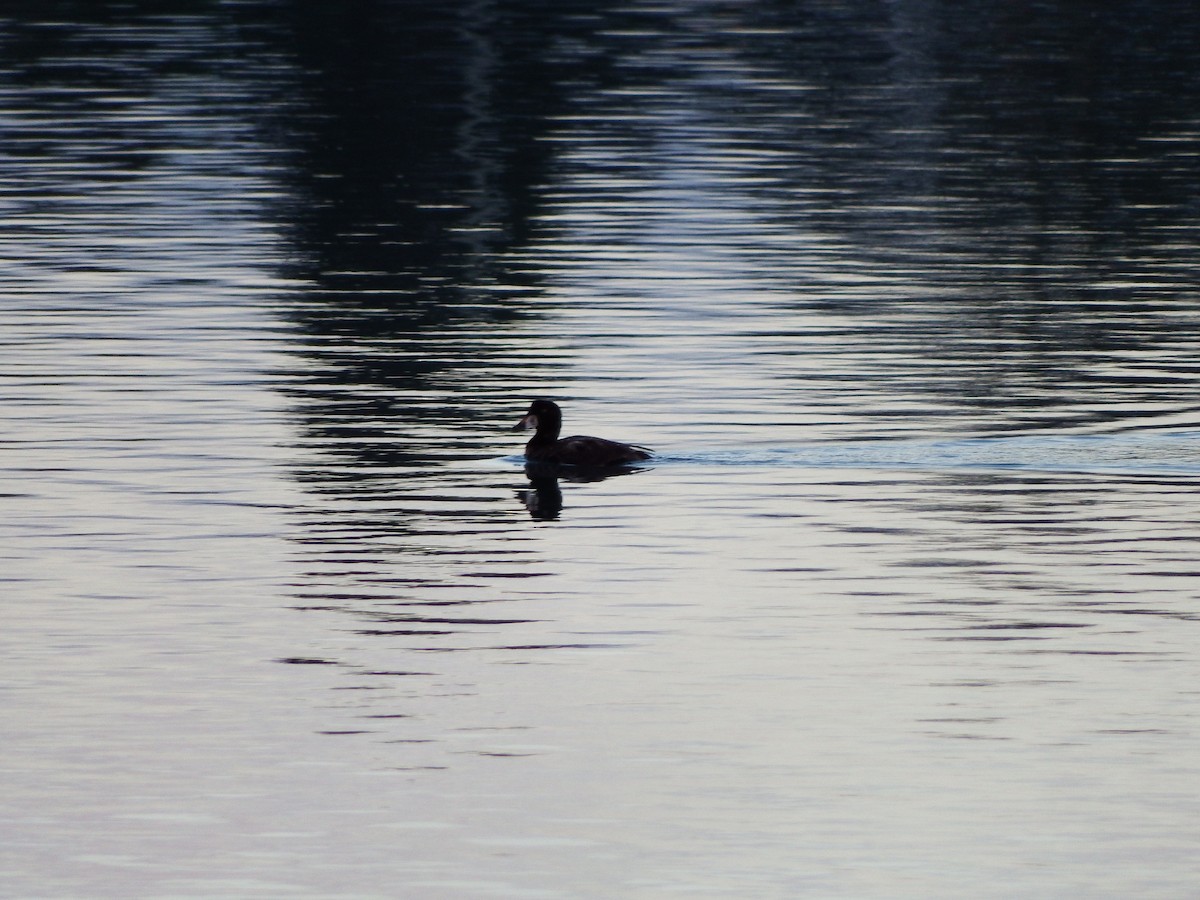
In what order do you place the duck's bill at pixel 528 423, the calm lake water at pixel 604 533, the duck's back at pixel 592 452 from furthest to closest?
the duck's bill at pixel 528 423 < the duck's back at pixel 592 452 < the calm lake water at pixel 604 533

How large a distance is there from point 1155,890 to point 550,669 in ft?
14.7

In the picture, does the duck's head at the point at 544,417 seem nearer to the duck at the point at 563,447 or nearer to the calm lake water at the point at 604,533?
the duck at the point at 563,447

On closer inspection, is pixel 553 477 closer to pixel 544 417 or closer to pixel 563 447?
pixel 563 447

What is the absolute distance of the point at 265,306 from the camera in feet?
107

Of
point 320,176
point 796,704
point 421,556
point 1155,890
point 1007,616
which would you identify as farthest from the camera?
point 320,176

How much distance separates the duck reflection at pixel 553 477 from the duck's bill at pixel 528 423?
349 millimetres

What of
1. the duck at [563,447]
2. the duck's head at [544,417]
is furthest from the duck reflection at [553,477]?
the duck's head at [544,417]

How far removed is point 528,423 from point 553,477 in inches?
33.9

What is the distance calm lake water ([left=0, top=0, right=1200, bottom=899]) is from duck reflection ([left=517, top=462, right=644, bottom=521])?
33cm

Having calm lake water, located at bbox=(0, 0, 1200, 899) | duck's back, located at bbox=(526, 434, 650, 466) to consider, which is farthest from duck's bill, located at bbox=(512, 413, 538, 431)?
duck's back, located at bbox=(526, 434, 650, 466)

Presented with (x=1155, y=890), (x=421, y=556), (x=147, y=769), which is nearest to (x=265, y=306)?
(x=421, y=556)

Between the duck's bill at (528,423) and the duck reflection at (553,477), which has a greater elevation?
the duck's bill at (528,423)

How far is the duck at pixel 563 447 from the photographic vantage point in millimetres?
22281

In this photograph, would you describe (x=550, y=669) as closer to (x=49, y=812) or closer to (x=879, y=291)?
(x=49, y=812)
